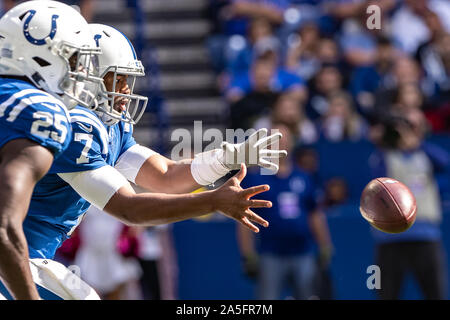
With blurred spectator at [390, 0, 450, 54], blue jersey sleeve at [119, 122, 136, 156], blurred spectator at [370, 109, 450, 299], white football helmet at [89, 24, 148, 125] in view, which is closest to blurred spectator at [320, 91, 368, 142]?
blurred spectator at [370, 109, 450, 299]

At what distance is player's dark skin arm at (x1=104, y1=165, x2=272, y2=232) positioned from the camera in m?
2.73

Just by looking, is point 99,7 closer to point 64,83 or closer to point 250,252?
point 250,252

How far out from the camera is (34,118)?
2654 millimetres

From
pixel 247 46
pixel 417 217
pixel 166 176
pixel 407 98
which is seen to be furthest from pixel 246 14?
pixel 166 176

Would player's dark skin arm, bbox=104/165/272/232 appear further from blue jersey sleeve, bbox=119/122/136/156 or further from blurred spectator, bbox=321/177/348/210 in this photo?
blurred spectator, bbox=321/177/348/210

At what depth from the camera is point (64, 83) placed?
119 inches

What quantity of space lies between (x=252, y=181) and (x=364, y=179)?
1098 millimetres

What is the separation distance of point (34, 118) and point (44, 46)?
0.42m

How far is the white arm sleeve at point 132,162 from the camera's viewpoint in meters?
3.73

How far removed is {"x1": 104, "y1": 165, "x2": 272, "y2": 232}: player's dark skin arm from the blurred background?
348cm

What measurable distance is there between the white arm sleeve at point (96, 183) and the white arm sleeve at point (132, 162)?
74cm

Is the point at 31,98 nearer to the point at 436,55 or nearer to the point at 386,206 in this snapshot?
the point at 386,206

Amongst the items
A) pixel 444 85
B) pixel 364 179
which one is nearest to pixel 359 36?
pixel 444 85
